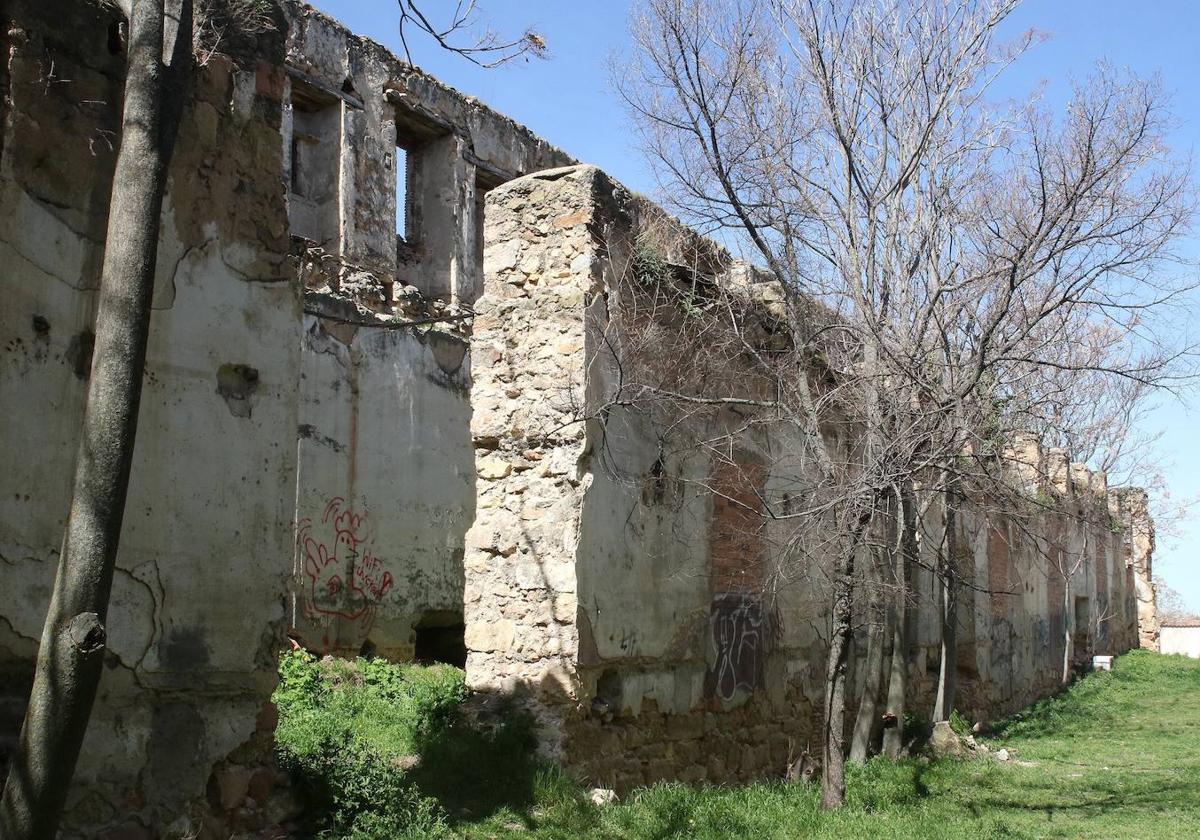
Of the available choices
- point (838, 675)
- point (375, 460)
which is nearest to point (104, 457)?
point (838, 675)

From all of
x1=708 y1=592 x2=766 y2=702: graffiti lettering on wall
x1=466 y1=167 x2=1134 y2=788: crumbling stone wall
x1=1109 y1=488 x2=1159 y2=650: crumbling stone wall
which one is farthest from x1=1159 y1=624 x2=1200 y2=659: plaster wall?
x1=708 y1=592 x2=766 y2=702: graffiti lettering on wall

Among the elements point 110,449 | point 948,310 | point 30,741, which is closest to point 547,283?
point 948,310

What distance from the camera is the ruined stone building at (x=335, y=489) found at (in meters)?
4.38

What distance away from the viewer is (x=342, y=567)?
1120cm

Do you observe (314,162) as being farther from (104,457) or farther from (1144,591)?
(1144,591)

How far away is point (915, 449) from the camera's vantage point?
7.98 meters

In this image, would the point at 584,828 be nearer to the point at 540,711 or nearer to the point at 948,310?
the point at 540,711

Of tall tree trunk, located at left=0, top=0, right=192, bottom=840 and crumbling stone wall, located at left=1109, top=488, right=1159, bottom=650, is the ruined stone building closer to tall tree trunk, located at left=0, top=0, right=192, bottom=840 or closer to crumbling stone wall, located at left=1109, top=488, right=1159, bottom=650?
tall tree trunk, located at left=0, top=0, right=192, bottom=840

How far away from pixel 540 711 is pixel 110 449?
423 centimetres

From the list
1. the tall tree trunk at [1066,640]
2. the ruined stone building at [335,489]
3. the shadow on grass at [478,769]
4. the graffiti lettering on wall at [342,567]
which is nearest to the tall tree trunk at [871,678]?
the ruined stone building at [335,489]

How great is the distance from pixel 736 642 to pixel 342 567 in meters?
4.12

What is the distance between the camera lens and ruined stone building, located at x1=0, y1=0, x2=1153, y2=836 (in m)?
4.38

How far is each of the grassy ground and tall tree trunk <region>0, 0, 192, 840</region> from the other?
2.15 metres

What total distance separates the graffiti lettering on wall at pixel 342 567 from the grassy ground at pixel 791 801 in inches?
118
